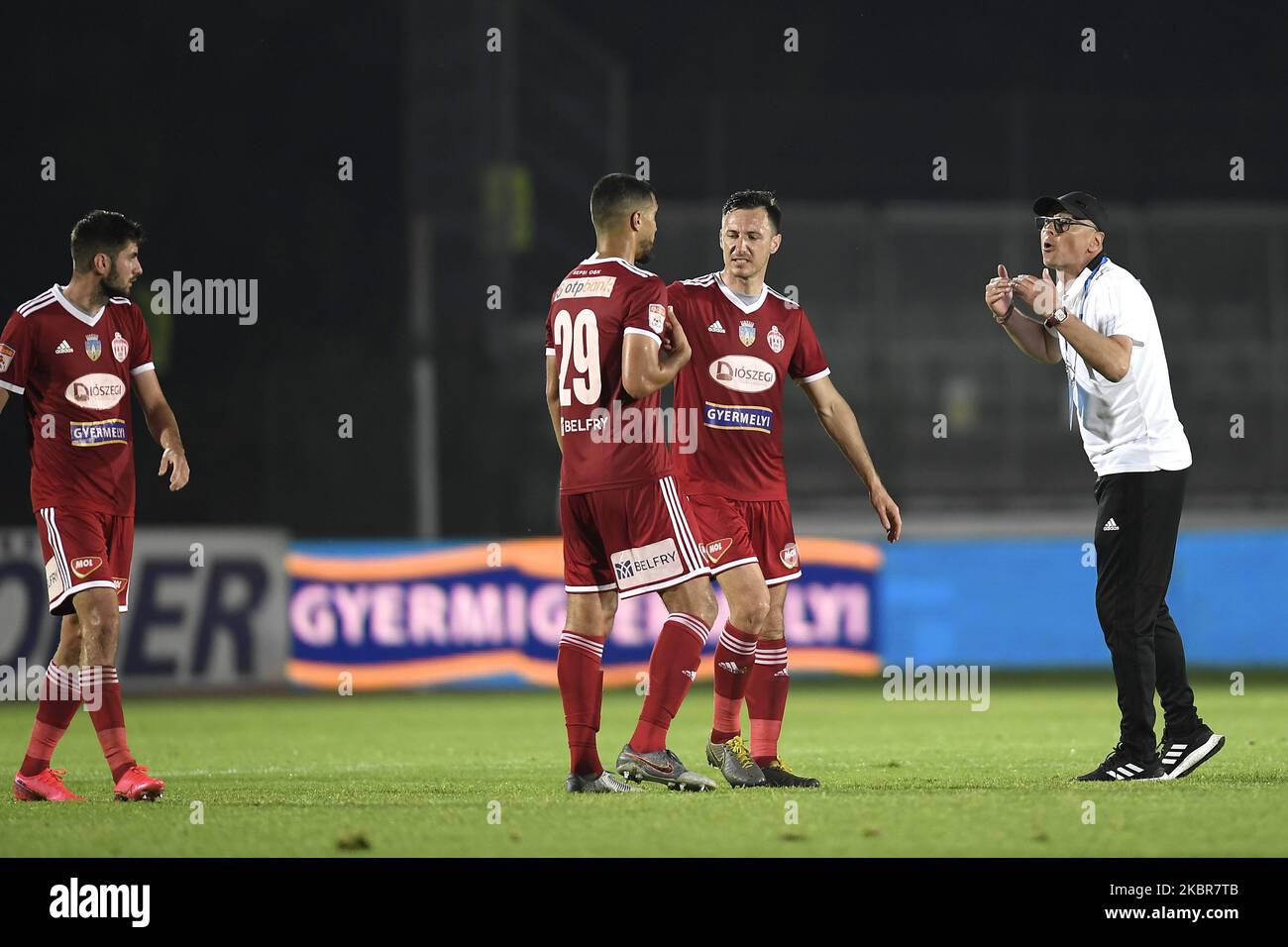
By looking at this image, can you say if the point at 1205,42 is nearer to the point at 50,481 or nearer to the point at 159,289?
the point at 159,289

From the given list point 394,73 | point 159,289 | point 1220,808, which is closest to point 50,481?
point 1220,808

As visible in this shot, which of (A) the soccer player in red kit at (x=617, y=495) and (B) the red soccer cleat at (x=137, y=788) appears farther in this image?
(B) the red soccer cleat at (x=137, y=788)

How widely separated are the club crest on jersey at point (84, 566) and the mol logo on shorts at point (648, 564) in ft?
6.40

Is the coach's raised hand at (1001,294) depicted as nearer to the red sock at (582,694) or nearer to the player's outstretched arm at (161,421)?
the red sock at (582,694)

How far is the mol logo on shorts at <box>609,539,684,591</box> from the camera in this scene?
6742mm

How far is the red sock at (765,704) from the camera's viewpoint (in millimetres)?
7289

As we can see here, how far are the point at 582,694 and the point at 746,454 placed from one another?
3.89 ft

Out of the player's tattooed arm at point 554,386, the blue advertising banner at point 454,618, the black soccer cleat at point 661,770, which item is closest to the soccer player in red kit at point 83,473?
the player's tattooed arm at point 554,386

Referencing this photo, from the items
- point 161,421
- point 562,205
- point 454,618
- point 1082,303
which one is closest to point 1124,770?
point 1082,303

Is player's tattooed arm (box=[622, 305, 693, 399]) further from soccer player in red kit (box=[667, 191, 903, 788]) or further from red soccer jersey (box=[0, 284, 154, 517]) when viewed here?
red soccer jersey (box=[0, 284, 154, 517])

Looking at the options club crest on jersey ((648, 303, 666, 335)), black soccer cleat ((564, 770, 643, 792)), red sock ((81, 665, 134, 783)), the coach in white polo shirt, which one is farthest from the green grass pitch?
club crest on jersey ((648, 303, 666, 335))

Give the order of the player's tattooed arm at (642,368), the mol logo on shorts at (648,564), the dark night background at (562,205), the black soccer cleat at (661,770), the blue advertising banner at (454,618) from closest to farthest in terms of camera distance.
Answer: the player's tattooed arm at (642,368) → the mol logo on shorts at (648,564) → the black soccer cleat at (661,770) → the blue advertising banner at (454,618) → the dark night background at (562,205)

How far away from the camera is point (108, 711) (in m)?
6.99

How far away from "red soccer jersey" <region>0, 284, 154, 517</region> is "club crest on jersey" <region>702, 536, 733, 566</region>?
85.7 inches
